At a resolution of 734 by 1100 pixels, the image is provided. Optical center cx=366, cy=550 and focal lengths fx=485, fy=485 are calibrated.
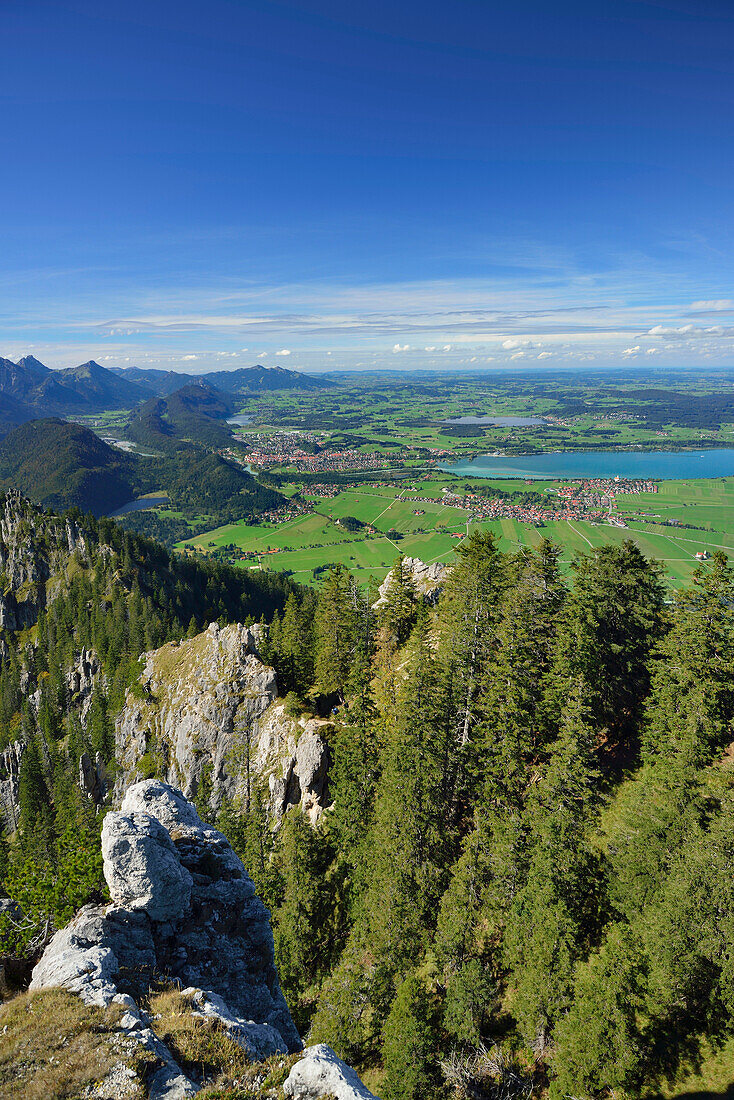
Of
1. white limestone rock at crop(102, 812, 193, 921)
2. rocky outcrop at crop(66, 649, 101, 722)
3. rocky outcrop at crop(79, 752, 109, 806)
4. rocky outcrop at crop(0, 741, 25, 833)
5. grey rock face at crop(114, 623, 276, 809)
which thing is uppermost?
white limestone rock at crop(102, 812, 193, 921)

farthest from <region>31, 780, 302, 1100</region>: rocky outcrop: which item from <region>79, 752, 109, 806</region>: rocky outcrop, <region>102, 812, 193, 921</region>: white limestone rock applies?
<region>79, 752, 109, 806</region>: rocky outcrop

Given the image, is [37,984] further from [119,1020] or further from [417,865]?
[417,865]

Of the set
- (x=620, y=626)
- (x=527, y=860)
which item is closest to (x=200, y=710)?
(x=527, y=860)

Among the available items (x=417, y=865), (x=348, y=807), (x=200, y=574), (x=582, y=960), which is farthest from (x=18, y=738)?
(x=582, y=960)

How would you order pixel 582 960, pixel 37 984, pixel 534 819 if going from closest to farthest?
pixel 37 984 < pixel 582 960 < pixel 534 819

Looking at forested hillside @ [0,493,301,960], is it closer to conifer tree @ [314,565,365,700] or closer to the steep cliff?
conifer tree @ [314,565,365,700]

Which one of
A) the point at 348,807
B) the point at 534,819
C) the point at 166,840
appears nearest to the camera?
the point at 166,840

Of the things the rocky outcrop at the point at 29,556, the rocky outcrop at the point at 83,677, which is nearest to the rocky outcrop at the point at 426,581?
the rocky outcrop at the point at 83,677
